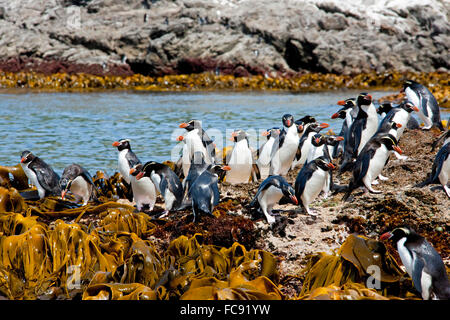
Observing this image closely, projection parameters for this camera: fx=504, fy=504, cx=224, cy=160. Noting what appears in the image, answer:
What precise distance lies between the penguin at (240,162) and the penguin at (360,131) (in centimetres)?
118

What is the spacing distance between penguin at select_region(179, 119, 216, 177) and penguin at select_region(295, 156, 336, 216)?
1964 millimetres

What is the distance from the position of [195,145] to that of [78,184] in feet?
5.75

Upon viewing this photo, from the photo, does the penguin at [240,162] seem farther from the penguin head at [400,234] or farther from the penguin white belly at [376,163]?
the penguin head at [400,234]

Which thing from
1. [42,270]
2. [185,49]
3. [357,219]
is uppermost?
[185,49]

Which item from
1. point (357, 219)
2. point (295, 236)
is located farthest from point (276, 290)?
point (357, 219)

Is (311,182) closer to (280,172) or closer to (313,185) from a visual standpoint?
(313,185)

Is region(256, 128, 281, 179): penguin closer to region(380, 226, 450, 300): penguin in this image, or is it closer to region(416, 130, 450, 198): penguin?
region(416, 130, 450, 198): penguin

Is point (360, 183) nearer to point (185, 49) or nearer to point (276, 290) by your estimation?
point (276, 290)

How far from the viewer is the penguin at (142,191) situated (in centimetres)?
534

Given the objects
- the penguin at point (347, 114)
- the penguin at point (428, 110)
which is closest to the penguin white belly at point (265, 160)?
the penguin at point (347, 114)

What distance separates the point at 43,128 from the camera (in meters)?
11.7

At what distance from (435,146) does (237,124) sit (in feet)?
20.7

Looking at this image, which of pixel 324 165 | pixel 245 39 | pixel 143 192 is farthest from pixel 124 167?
pixel 245 39

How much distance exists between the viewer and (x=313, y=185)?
16.0 ft
